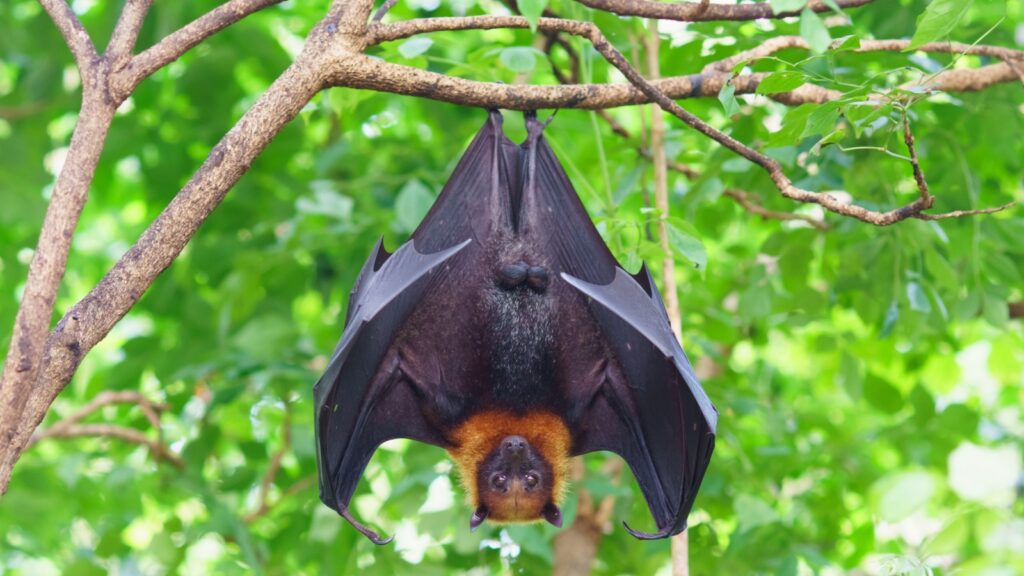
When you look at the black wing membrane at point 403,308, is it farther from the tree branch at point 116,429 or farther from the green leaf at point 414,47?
the tree branch at point 116,429

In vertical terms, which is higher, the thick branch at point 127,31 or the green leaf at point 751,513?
the thick branch at point 127,31

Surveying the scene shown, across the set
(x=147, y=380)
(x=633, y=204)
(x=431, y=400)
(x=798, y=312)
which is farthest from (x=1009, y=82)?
(x=147, y=380)

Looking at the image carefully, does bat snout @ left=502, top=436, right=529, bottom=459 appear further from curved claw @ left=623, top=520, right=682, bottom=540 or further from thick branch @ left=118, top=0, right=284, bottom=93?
thick branch @ left=118, top=0, right=284, bottom=93

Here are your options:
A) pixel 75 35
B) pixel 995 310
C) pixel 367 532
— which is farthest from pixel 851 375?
pixel 75 35

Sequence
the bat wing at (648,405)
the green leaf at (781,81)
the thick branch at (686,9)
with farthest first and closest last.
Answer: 1. the bat wing at (648,405)
2. the thick branch at (686,9)
3. the green leaf at (781,81)

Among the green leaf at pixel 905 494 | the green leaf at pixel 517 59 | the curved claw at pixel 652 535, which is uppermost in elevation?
the green leaf at pixel 517 59

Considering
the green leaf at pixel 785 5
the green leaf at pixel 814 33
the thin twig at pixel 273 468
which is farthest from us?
the thin twig at pixel 273 468

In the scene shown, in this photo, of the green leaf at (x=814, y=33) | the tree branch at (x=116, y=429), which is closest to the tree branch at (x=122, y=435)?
the tree branch at (x=116, y=429)
